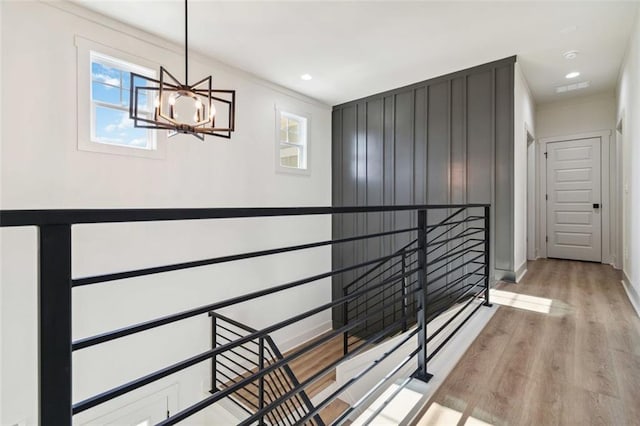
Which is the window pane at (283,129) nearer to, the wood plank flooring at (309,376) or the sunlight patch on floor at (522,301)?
the wood plank flooring at (309,376)

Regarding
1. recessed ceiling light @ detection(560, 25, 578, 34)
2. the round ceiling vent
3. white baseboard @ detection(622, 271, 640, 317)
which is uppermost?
recessed ceiling light @ detection(560, 25, 578, 34)

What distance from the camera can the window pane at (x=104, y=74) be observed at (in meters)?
3.00

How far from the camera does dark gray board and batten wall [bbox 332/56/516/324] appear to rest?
3824 millimetres

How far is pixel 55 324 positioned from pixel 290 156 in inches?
188

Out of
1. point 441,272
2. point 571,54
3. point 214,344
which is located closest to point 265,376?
point 214,344

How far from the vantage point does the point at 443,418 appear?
1.43 meters

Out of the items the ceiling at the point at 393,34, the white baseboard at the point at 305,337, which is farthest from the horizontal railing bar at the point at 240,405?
the ceiling at the point at 393,34

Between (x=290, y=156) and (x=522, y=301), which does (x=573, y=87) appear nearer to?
(x=522, y=301)

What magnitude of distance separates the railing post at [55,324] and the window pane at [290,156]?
449 cm

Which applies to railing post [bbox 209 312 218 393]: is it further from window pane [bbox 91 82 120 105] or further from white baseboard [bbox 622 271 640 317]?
white baseboard [bbox 622 271 640 317]

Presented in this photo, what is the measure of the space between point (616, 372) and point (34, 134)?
4.58 metres

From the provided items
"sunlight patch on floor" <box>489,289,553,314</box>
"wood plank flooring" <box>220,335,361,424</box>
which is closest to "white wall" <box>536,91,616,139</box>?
"sunlight patch on floor" <box>489,289,553,314</box>

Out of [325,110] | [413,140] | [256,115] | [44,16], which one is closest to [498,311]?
[413,140]

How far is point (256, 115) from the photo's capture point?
439cm
